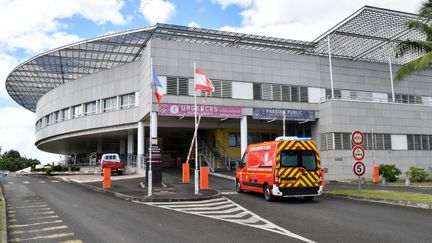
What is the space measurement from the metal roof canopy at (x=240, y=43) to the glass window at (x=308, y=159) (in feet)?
57.6

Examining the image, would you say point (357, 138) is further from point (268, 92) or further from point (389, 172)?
point (268, 92)

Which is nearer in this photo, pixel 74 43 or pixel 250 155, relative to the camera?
pixel 250 155

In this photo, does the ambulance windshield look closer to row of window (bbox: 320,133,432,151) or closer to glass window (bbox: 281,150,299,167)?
glass window (bbox: 281,150,299,167)

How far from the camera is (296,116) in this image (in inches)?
1242

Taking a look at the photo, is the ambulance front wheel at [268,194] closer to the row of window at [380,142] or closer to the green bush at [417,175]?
the row of window at [380,142]

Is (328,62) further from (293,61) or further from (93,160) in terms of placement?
(93,160)

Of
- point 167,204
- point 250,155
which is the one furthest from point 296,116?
point 167,204

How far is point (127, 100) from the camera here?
36469 millimetres

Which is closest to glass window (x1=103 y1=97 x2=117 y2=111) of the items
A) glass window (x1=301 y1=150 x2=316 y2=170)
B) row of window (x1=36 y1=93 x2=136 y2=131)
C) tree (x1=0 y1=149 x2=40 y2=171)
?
row of window (x1=36 y1=93 x2=136 y2=131)

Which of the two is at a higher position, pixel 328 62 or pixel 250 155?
pixel 328 62

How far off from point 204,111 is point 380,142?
1509 cm

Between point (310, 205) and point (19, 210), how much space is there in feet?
32.6

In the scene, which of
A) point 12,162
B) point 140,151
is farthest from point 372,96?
point 12,162

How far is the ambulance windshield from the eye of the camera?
1429 centimetres
